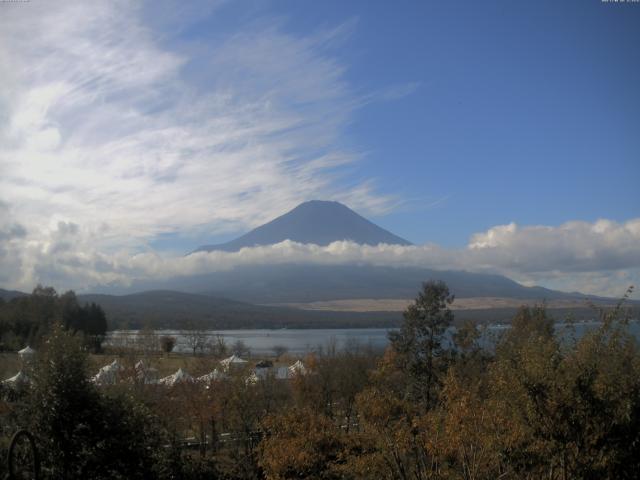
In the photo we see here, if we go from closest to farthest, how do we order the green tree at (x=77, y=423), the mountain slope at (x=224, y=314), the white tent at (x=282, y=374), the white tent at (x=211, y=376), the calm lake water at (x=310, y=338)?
the green tree at (x=77, y=423) → the calm lake water at (x=310, y=338) → the white tent at (x=211, y=376) → the white tent at (x=282, y=374) → the mountain slope at (x=224, y=314)

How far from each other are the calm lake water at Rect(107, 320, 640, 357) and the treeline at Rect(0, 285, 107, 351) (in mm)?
2790

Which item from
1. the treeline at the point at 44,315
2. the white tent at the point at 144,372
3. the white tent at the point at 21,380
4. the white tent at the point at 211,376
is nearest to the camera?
the white tent at the point at 21,380

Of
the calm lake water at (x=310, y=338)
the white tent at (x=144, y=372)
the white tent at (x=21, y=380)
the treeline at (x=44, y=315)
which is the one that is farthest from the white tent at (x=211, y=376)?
the treeline at (x=44, y=315)

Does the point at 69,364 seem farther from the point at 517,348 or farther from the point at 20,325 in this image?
the point at 20,325

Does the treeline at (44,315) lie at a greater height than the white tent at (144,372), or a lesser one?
greater

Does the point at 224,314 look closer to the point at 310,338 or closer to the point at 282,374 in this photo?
→ the point at 310,338

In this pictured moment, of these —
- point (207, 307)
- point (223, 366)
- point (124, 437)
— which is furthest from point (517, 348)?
point (207, 307)

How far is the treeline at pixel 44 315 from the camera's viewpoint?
199ft

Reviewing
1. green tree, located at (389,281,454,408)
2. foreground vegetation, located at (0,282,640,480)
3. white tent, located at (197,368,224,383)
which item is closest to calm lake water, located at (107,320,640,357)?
foreground vegetation, located at (0,282,640,480)

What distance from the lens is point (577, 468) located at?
396 inches

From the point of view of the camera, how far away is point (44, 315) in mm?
64812

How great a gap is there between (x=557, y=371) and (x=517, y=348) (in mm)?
Result: 1671

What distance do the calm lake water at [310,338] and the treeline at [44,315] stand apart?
2790 millimetres

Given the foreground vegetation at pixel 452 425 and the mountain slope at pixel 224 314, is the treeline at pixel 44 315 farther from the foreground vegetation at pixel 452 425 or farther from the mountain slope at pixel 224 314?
the mountain slope at pixel 224 314
